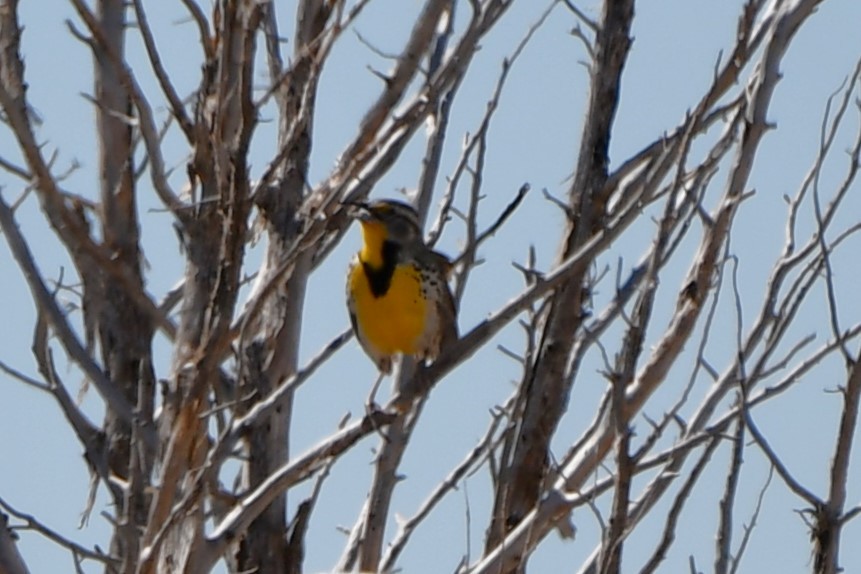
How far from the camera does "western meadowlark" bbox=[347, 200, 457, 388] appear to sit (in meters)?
6.73

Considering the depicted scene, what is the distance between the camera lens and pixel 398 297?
6.74 m

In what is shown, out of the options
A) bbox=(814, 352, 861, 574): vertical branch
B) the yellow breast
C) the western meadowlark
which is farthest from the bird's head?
bbox=(814, 352, 861, 574): vertical branch

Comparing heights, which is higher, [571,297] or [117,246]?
[117,246]

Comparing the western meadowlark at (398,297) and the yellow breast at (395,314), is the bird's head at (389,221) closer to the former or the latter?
the western meadowlark at (398,297)

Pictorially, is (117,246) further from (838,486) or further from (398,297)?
(838,486)

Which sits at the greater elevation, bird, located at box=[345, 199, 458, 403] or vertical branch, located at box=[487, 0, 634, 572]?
bird, located at box=[345, 199, 458, 403]

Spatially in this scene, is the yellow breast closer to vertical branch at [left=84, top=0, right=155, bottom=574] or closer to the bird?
the bird

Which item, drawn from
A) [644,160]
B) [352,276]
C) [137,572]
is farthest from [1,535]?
[352,276]

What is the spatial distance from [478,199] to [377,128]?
22.3 inches

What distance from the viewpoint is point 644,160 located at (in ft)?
17.5

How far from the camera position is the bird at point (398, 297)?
22.1ft

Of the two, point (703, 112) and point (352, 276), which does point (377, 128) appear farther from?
point (703, 112)

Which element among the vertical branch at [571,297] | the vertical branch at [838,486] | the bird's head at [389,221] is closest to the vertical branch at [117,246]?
the bird's head at [389,221]

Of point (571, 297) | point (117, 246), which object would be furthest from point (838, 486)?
point (117, 246)
